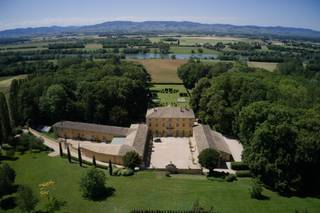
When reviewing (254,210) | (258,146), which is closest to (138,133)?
(258,146)

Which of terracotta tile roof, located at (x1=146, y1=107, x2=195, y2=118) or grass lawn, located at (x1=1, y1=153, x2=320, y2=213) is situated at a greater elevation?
terracotta tile roof, located at (x1=146, y1=107, x2=195, y2=118)

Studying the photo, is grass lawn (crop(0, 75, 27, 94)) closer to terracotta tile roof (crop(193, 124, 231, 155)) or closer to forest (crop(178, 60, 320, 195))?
terracotta tile roof (crop(193, 124, 231, 155))

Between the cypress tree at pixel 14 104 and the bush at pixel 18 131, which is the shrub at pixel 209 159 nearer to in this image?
the bush at pixel 18 131

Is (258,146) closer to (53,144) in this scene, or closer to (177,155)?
(177,155)

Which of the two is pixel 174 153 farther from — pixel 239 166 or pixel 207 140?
pixel 239 166

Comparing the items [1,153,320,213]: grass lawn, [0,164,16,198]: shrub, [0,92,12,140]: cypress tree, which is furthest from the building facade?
[0,164,16,198]: shrub

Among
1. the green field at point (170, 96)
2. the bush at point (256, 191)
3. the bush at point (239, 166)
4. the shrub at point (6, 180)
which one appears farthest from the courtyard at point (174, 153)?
the green field at point (170, 96)
